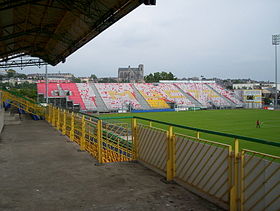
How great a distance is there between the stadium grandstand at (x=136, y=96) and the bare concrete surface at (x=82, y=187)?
4230 centimetres

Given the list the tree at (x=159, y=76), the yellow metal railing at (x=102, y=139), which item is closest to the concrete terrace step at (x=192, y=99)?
the tree at (x=159, y=76)

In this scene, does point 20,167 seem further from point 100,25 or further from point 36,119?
point 36,119

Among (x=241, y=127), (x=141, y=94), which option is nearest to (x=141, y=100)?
(x=141, y=94)

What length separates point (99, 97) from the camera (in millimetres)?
56656

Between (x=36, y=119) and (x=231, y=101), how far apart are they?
5319cm

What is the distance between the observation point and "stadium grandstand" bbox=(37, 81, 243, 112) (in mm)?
52688

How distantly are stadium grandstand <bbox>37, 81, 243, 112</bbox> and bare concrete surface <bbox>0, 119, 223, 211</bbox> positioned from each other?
4230 centimetres

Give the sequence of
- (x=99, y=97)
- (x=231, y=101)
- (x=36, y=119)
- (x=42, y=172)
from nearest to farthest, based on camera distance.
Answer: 1. (x=42, y=172)
2. (x=36, y=119)
3. (x=99, y=97)
4. (x=231, y=101)

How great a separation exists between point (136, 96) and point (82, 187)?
5485 centimetres

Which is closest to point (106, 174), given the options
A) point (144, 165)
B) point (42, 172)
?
point (144, 165)

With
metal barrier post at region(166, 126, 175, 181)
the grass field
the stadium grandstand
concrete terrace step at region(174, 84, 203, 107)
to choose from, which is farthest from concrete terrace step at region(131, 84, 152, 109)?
metal barrier post at region(166, 126, 175, 181)

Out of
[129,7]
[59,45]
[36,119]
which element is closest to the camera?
[129,7]

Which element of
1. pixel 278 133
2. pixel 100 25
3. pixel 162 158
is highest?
pixel 100 25

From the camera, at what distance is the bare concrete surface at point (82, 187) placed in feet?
15.1
